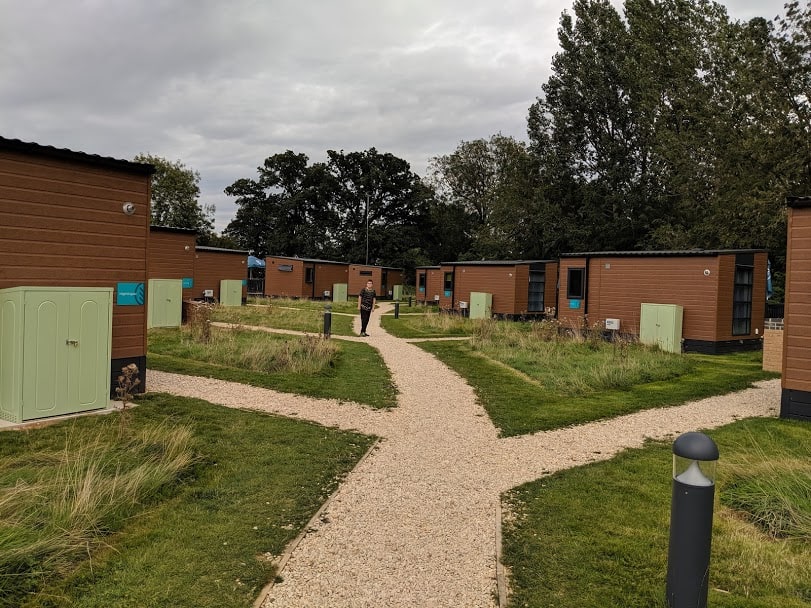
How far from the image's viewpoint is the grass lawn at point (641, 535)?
3361mm

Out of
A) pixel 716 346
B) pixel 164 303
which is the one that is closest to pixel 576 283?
pixel 716 346

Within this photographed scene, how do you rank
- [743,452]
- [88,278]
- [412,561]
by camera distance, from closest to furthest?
[412,561], [743,452], [88,278]

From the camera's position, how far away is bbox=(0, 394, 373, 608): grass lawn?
3232 mm

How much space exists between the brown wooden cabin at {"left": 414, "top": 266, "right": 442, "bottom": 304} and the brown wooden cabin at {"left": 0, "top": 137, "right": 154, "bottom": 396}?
2872cm

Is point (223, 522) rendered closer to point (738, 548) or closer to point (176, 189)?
point (738, 548)

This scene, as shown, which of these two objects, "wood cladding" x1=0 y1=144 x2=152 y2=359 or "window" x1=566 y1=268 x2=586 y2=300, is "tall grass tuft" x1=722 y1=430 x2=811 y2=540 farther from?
"window" x1=566 y1=268 x2=586 y2=300

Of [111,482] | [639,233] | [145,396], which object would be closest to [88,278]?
[145,396]

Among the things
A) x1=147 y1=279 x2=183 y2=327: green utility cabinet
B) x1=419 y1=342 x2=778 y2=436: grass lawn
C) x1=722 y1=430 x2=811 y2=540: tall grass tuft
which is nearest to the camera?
x1=722 y1=430 x2=811 y2=540: tall grass tuft

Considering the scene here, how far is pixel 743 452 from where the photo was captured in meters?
6.27

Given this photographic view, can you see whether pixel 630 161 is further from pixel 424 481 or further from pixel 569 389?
pixel 424 481

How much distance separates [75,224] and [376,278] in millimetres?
37675

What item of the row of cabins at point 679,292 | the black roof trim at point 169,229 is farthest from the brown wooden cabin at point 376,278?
the row of cabins at point 679,292

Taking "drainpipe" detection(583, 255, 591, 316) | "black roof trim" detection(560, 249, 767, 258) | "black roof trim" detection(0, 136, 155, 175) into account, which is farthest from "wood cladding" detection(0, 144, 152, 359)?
"drainpipe" detection(583, 255, 591, 316)

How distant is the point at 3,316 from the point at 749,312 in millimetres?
17699
